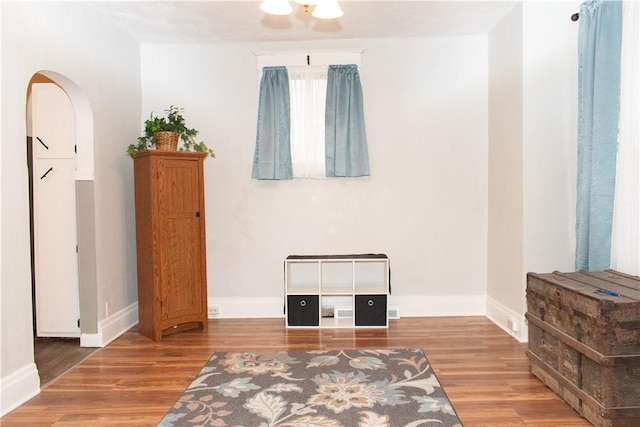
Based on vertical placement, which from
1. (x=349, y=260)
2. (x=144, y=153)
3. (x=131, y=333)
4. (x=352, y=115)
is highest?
(x=352, y=115)

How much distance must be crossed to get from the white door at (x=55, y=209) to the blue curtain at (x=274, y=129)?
65.1 inches

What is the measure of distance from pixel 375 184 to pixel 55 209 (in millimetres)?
2903

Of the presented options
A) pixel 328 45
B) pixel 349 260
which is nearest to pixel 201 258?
pixel 349 260

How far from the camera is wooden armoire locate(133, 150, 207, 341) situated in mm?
3787

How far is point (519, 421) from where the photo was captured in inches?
93.4

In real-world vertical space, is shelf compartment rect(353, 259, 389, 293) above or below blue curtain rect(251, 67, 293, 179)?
below

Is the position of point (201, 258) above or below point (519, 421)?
above

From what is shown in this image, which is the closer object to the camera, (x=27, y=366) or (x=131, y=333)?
(x=27, y=366)

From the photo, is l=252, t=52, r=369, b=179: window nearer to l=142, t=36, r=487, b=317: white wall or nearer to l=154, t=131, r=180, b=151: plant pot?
l=142, t=36, r=487, b=317: white wall

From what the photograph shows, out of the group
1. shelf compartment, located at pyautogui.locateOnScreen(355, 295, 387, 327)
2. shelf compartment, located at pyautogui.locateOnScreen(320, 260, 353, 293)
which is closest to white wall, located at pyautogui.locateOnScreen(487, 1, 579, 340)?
shelf compartment, located at pyautogui.locateOnScreen(355, 295, 387, 327)

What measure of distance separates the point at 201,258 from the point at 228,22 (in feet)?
7.09

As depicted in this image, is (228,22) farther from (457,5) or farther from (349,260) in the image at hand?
(349,260)

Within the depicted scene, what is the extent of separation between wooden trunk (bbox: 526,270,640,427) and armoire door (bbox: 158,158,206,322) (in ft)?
9.28

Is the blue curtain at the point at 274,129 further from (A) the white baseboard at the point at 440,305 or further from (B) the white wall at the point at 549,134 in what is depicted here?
(B) the white wall at the point at 549,134
